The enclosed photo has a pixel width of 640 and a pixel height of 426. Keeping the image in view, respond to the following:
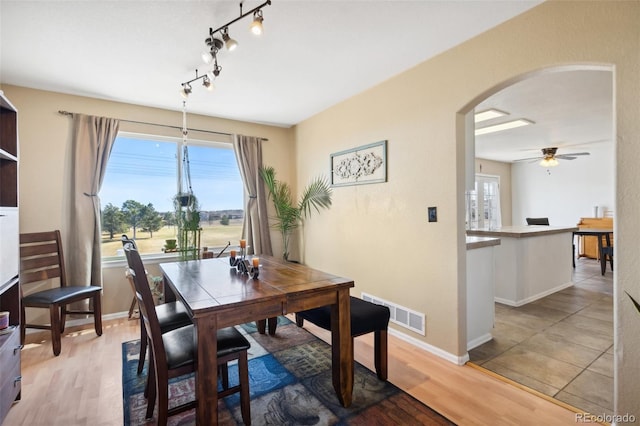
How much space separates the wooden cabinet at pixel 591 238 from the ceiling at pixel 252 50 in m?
4.35

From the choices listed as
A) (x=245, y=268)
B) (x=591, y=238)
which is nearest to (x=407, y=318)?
(x=245, y=268)

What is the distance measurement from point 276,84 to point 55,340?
3.10 metres

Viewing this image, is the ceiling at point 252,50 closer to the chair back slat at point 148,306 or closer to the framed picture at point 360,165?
the framed picture at point 360,165

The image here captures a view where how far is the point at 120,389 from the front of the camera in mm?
2057

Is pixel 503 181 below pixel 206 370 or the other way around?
the other way around

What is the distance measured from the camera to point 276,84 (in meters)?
3.11

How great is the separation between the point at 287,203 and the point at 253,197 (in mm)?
499

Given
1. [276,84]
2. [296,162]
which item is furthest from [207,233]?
[276,84]

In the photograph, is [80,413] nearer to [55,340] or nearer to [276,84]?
[55,340]

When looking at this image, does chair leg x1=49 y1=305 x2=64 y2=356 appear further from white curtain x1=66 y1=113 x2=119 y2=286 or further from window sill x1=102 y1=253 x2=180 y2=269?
window sill x1=102 y1=253 x2=180 y2=269

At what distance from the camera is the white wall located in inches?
271

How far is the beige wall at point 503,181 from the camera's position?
7.89m

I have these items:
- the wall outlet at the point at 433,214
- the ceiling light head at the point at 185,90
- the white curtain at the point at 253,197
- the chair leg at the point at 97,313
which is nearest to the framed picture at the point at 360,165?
the wall outlet at the point at 433,214

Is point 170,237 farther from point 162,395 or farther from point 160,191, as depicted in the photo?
point 162,395
